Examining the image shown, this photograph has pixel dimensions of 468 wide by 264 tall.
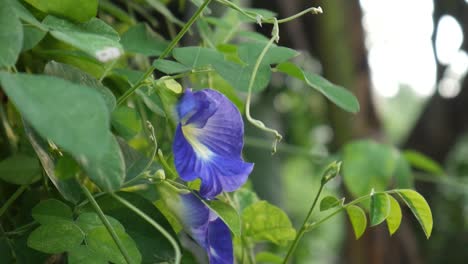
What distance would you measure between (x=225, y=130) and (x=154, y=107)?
0.20ft

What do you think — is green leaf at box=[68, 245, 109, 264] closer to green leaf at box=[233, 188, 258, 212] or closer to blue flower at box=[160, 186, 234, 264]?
blue flower at box=[160, 186, 234, 264]

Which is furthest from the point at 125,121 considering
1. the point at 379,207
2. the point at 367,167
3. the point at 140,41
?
the point at 367,167

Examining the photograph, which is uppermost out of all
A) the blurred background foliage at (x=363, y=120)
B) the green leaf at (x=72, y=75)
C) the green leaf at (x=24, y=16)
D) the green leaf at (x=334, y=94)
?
the green leaf at (x=24, y=16)

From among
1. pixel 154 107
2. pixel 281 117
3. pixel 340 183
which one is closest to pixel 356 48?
pixel 340 183

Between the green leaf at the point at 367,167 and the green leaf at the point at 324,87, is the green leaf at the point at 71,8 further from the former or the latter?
the green leaf at the point at 367,167

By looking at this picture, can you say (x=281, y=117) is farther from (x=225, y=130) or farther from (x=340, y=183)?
(x=225, y=130)

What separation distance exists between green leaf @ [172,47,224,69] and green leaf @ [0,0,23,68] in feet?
0.40

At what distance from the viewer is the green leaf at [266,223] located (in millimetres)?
525

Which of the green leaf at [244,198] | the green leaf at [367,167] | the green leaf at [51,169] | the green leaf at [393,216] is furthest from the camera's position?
the green leaf at [367,167]

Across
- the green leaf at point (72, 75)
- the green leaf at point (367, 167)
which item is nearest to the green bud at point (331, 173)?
the green leaf at point (72, 75)

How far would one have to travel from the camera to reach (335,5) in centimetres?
157

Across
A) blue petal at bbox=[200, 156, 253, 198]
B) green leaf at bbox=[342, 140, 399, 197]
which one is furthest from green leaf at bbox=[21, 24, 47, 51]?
green leaf at bbox=[342, 140, 399, 197]

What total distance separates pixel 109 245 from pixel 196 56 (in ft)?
0.40

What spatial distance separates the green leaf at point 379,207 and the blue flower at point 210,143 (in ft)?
0.26
